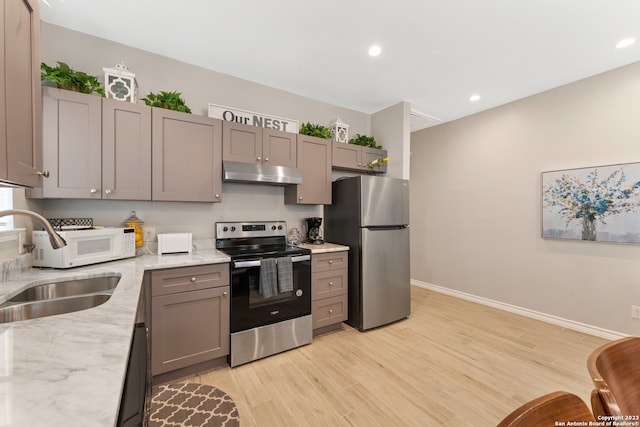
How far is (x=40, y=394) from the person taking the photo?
0.55 metres

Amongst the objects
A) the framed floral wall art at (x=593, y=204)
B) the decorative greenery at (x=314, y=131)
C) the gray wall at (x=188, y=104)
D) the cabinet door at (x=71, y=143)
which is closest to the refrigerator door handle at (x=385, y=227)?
the gray wall at (x=188, y=104)

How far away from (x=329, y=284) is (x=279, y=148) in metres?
1.55

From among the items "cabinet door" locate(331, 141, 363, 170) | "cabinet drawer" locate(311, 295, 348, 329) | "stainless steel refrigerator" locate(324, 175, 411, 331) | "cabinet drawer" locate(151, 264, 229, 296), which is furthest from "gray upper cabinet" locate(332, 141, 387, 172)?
"cabinet drawer" locate(151, 264, 229, 296)

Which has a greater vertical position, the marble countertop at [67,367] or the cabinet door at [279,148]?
the cabinet door at [279,148]

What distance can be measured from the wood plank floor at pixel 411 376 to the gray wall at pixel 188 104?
1418 mm

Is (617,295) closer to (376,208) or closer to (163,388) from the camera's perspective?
(376,208)

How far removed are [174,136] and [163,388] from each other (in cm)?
188

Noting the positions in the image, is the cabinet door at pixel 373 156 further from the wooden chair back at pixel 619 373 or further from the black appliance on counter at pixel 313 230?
the wooden chair back at pixel 619 373

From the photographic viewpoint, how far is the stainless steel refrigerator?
9.43ft

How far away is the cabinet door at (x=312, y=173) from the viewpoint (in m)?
2.91

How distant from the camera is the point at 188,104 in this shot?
2.62m

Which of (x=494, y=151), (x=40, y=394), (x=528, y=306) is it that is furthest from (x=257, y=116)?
(x=528, y=306)

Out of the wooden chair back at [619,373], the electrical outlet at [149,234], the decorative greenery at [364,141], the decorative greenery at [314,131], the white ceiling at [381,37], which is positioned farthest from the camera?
the decorative greenery at [364,141]

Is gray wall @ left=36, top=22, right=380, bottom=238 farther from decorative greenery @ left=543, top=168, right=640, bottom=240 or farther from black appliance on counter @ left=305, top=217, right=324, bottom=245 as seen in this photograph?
decorative greenery @ left=543, top=168, right=640, bottom=240
